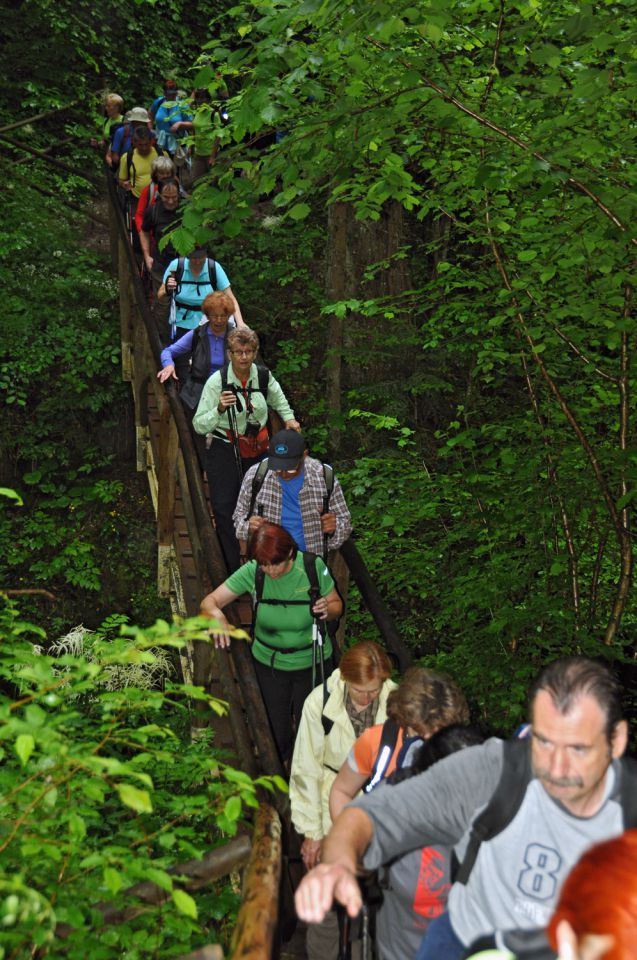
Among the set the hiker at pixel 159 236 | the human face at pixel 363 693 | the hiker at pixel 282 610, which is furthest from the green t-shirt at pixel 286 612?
the hiker at pixel 159 236

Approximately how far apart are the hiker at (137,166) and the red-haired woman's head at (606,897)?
9.93m

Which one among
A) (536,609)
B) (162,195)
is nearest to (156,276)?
(162,195)

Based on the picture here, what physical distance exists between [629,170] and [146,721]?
8.07 meters

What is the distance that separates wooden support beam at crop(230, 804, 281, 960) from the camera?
230 cm

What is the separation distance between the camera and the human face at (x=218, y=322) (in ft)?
20.5

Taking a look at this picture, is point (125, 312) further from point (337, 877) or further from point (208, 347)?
point (337, 877)

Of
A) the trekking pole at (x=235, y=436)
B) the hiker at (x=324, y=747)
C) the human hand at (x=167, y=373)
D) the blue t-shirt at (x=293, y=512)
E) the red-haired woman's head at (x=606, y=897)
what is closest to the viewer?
the red-haired woman's head at (x=606, y=897)

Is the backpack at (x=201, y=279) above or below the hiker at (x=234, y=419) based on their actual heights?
above

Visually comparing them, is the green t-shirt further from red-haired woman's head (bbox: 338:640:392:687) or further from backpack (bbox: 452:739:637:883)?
backpack (bbox: 452:739:637:883)

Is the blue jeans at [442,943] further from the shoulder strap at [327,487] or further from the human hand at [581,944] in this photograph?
the shoulder strap at [327,487]

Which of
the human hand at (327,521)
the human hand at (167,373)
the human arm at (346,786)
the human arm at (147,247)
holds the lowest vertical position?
the human arm at (346,786)

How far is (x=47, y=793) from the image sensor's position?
2.34 metres

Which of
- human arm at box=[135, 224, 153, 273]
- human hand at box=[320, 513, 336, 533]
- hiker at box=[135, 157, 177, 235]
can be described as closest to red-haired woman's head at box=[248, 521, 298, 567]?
human hand at box=[320, 513, 336, 533]

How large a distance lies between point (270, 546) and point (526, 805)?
253cm
